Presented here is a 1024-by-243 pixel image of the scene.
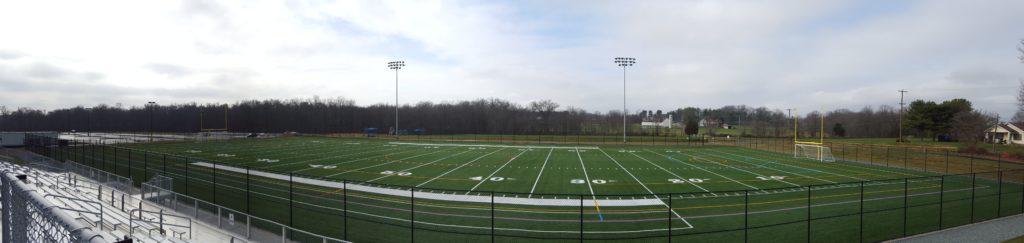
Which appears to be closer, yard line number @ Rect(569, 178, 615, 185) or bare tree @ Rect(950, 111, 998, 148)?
yard line number @ Rect(569, 178, 615, 185)

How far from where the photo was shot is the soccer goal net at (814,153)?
41594mm

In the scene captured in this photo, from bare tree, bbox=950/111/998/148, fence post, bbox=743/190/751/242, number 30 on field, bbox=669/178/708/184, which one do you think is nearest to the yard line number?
number 30 on field, bbox=669/178/708/184

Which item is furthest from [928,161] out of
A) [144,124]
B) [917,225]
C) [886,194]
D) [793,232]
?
[144,124]

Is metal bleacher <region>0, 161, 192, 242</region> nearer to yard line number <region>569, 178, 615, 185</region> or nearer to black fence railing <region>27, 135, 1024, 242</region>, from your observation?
black fence railing <region>27, 135, 1024, 242</region>

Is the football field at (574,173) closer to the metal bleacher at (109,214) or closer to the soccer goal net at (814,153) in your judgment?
the soccer goal net at (814,153)

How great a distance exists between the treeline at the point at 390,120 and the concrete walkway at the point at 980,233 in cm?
8462

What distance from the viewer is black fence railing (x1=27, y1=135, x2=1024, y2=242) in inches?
553

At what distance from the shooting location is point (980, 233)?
47.9 feet

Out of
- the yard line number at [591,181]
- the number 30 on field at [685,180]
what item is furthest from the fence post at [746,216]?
the yard line number at [591,181]

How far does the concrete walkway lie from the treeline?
278ft

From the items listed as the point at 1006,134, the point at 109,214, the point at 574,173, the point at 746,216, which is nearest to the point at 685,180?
the point at 574,173

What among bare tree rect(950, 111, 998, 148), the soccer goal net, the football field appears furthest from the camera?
bare tree rect(950, 111, 998, 148)

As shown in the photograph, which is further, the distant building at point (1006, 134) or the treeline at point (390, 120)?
the treeline at point (390, 120)

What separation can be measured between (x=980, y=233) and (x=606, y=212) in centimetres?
1220
